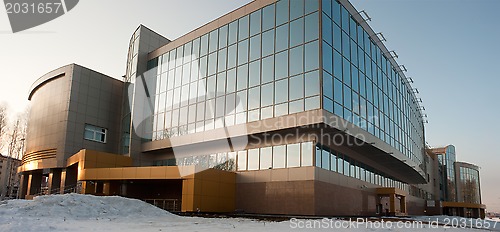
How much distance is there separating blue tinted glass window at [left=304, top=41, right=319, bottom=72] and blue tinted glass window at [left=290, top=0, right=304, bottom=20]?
2.99 meters

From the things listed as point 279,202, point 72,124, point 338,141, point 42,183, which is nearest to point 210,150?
point 279,202

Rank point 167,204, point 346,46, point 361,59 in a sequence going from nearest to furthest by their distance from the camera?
point 167,204
point 346,46
point 361,59

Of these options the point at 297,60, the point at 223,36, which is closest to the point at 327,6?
the point at 297,60

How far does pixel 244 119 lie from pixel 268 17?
9.13 m

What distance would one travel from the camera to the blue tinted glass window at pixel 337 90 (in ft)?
105

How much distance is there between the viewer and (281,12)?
3400 centimetres

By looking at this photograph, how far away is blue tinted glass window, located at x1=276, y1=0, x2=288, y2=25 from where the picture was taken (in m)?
33.7

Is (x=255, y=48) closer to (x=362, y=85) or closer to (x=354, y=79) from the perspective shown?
(x=354, y=79)

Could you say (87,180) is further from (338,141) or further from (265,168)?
(338,141)

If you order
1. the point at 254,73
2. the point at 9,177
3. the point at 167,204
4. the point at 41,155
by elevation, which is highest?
the point at 254,73

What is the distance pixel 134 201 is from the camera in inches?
995

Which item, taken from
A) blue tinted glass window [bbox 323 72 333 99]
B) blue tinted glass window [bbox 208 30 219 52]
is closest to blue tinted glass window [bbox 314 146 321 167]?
blue tinted glass window [bbox 323 72 333 99]

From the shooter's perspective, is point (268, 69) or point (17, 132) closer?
point (268, 69)

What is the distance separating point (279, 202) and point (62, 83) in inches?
1185
